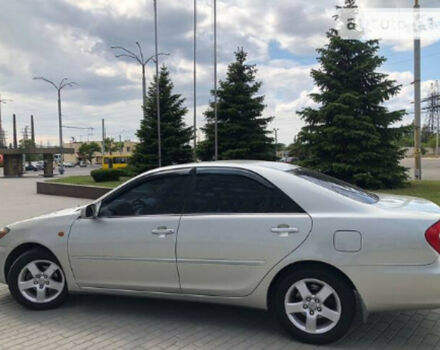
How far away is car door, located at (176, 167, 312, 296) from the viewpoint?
3406 millimetres

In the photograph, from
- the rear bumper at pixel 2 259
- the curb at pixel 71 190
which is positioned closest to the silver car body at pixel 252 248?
the rear bumper at pixel 2 259

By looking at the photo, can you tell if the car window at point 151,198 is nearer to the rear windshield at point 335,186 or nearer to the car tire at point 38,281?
the car tire at point 38,281

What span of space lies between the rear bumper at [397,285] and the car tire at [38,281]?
114 inches

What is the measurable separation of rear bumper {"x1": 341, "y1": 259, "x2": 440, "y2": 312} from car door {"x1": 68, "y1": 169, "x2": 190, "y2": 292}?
1.60 m

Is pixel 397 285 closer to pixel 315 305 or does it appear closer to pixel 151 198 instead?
pixel 315 305

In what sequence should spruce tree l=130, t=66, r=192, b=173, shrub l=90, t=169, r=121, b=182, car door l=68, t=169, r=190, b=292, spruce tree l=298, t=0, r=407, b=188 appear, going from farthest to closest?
spruce tree l=130, t=66, r=192, b=173
shrub l=90, t=169, r=121, b=182
spruce tree l=298, t=0, r=407, b=188
car door l=68, t=169, r=190, b=292

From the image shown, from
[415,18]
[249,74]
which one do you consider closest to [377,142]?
[415,18]

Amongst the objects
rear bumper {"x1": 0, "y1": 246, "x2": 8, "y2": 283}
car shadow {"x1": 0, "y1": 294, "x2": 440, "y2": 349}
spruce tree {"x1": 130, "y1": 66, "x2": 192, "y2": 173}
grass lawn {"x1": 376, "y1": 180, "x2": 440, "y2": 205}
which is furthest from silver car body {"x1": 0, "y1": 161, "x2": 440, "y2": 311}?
spruce tree {"x1": 130, "y1": 66, "x2": 192, "y2": 173}

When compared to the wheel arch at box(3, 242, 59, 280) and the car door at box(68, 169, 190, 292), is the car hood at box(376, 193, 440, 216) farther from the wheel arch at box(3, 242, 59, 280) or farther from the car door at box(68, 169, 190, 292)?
the wheel arch at box(3, 242, 59, 280)

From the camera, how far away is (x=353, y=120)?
14.1 metres

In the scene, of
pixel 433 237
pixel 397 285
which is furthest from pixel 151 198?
pixel 433 237

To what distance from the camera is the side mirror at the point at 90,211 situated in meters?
4.07

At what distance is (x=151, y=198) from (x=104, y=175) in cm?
1669

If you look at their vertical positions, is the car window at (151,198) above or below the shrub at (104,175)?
above
